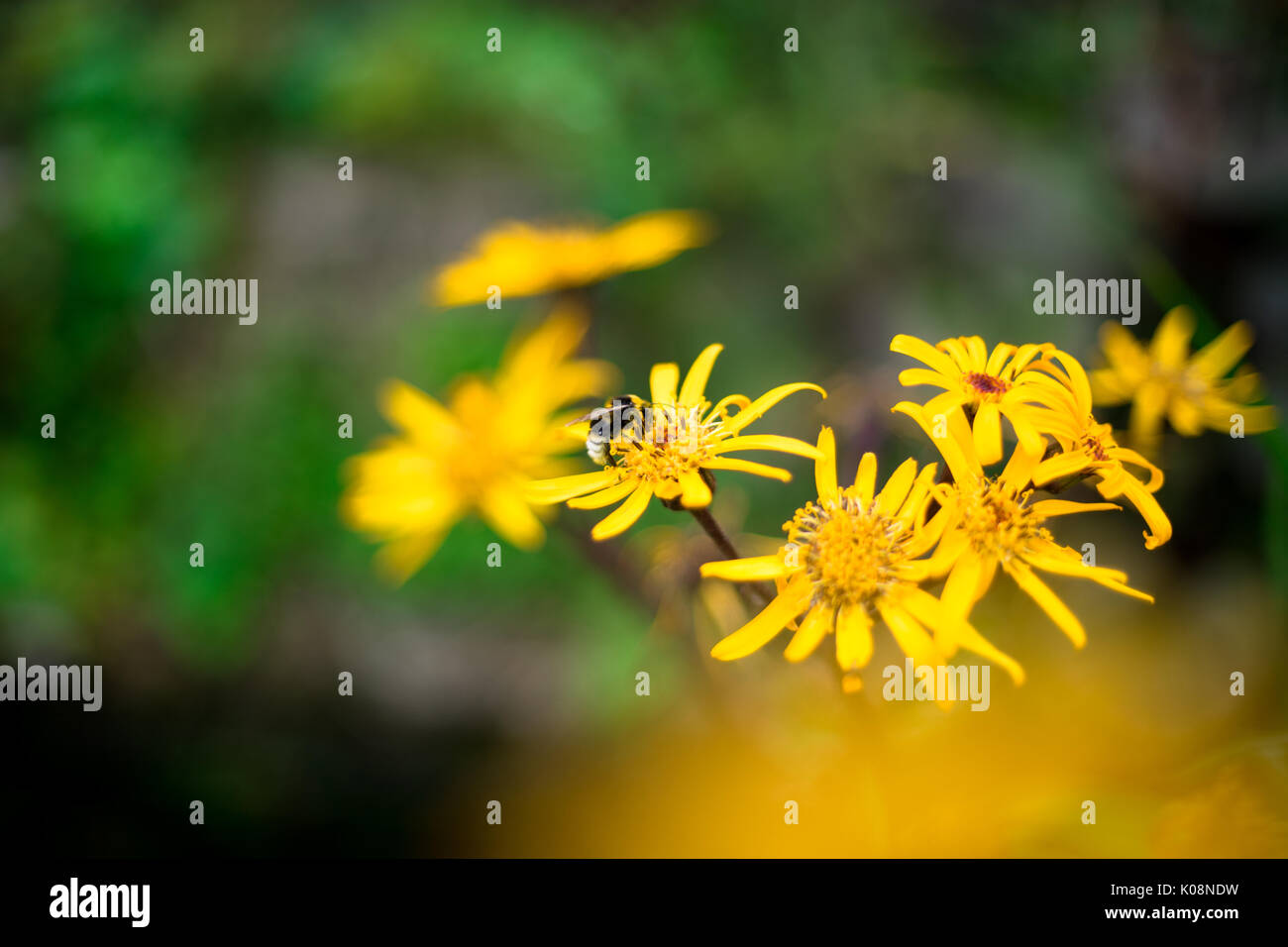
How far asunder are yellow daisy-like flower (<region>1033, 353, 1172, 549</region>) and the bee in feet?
1.77

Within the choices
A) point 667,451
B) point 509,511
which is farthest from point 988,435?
point 509,511

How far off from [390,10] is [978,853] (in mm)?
3426

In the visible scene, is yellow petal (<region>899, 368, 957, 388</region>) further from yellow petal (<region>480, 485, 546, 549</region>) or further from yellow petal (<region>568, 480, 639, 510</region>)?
yellow petal (<region>480, 485, 546, 549</region>)

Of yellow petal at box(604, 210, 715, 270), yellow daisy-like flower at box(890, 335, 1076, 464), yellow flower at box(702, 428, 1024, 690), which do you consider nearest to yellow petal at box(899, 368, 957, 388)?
yellow daisy-like flower at box(890, 335, 1076, 464)

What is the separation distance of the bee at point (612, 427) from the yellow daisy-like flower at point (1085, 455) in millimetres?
539

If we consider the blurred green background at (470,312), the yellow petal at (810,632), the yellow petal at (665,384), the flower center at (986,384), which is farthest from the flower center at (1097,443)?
the blurred green background at (470,312)

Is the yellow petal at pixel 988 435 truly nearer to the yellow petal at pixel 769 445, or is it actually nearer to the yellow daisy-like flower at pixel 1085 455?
the yellow daisy-like flower at pixel 1085 455

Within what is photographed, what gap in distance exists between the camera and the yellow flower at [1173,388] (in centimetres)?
147

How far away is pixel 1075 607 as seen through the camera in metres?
2.40

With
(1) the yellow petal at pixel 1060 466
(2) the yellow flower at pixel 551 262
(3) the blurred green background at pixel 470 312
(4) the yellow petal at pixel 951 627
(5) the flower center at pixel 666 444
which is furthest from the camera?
(3) the blurred green background at pixel 470 312

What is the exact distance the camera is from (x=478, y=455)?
70.6 inches

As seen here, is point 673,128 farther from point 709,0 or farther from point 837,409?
point 837,409

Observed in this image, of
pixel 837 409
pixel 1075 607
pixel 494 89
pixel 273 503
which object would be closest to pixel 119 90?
pixel 494 89

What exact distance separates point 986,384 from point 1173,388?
647 millimetres
